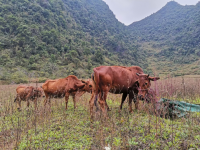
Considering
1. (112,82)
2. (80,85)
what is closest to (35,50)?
(80,85)

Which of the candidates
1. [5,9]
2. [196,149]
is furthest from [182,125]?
[5,9]

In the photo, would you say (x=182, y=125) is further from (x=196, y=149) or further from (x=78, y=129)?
(x=78, y=129)

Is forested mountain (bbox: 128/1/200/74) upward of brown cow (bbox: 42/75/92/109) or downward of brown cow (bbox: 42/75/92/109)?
upward

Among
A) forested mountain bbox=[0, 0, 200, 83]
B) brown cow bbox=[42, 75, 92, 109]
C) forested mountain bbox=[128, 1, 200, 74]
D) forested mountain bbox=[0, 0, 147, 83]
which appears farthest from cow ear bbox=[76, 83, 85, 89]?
forested mountain bbox=[128, 1, 200, 74]

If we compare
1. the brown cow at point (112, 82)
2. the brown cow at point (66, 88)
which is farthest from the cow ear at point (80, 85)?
the brown cow at point (112, 82)

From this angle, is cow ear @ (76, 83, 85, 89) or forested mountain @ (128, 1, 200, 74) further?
forested mountain @ (128, 1, 200, 74)

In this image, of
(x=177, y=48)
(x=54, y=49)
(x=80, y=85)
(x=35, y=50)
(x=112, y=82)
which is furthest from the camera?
(x=177, y=48)

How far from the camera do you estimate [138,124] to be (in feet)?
13.8

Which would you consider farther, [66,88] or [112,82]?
[66,88]

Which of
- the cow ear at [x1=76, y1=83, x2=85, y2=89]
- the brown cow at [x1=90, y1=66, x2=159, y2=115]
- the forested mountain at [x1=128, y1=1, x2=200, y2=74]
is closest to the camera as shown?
the brown cow at [x1=90, y1=66, x2=159, y2=115]

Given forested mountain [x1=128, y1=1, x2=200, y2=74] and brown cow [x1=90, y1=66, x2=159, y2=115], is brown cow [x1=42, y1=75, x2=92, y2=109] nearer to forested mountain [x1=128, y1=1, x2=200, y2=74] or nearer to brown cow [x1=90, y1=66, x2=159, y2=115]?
brown cow [x1=90, y1=66, x2=159, y2=115]

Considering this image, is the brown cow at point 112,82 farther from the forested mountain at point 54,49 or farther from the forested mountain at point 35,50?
the forested mountain at point 35,50

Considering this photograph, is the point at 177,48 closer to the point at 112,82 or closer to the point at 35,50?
the point at 35,50

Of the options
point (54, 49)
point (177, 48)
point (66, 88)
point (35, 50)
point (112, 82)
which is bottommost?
point (66, 88)
